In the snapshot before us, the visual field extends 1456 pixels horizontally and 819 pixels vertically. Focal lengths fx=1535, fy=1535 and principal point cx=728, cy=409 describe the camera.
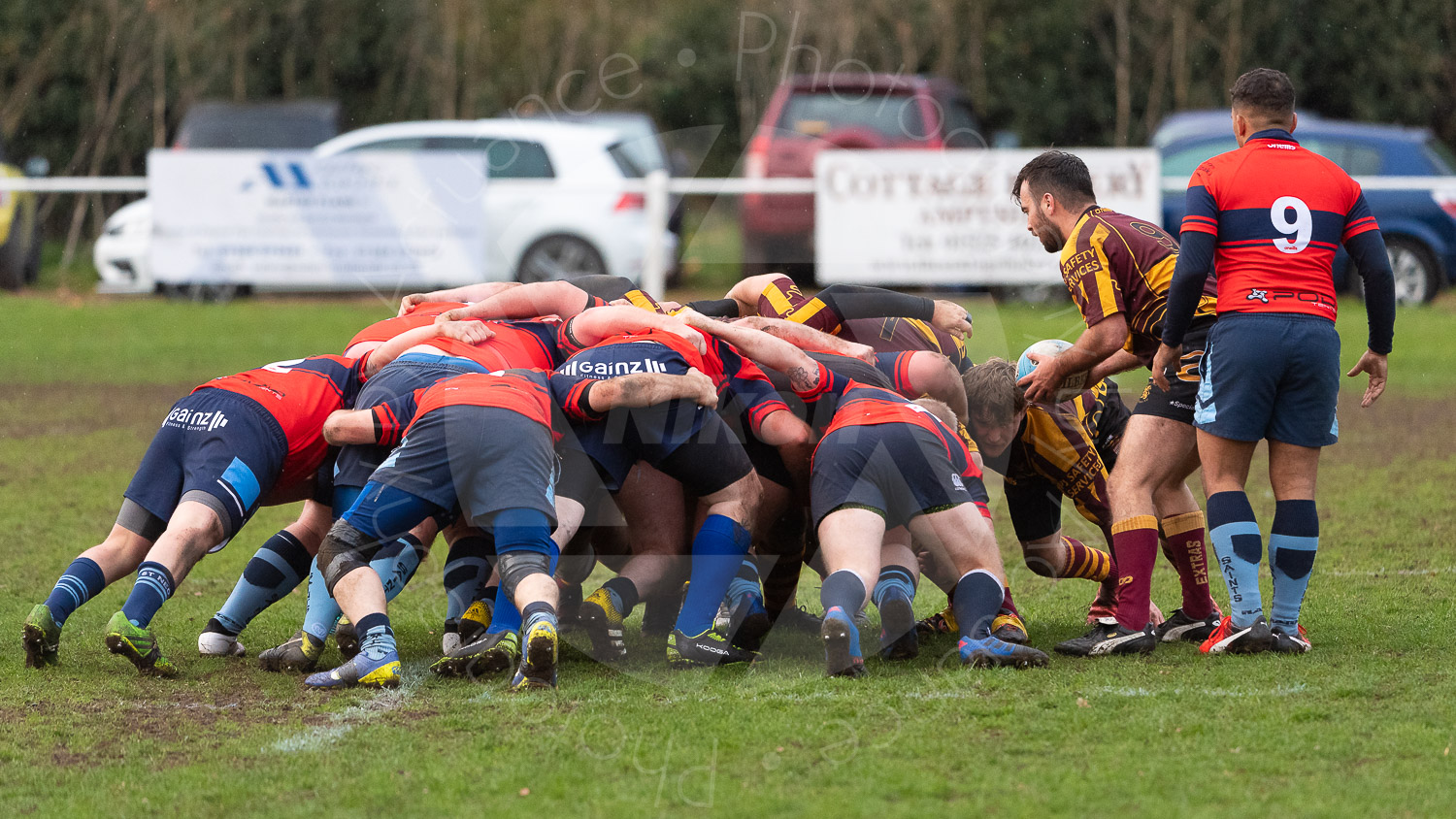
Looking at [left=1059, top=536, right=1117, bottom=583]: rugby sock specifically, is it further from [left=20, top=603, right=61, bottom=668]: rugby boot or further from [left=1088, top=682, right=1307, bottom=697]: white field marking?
[left=20, top=603, right=61, bottom=668]: rugby boot

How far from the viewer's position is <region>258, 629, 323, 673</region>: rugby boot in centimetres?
499

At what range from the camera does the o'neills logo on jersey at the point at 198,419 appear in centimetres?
507

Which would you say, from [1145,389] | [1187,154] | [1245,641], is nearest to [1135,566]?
[1245,641]

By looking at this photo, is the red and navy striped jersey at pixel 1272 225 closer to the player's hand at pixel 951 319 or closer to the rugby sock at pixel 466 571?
the player's hand at pixel 951 319

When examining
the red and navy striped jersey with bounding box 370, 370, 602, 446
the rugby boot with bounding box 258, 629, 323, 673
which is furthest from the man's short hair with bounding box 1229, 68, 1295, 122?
the rugby boot with bounding box 258, 629, 323, 673

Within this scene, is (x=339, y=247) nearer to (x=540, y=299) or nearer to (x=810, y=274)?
(x=810, y=274)

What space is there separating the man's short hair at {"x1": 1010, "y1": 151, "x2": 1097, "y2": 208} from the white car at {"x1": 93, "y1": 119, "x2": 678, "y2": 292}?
843 cm

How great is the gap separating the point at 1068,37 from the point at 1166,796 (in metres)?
19.9

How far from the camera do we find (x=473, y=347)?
215 inches

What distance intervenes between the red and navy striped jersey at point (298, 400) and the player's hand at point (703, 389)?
51.7 inches

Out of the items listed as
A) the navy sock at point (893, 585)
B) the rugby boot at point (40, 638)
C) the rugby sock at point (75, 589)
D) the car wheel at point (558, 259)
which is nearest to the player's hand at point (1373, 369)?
the navy sock at point (893, 585)

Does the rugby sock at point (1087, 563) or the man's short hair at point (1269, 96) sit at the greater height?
the man's short hair at point (1269, 96)

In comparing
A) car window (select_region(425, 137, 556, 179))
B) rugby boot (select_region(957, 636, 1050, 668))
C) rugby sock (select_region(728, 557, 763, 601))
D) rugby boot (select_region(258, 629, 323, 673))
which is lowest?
rugby boot (select_region(258, 629, 323, 673))

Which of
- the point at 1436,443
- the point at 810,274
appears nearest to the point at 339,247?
the point at 810,274
